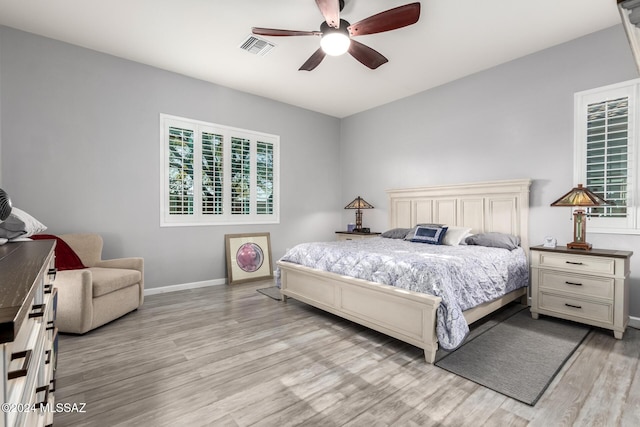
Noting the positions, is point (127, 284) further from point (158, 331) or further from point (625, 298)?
point (625, 298)

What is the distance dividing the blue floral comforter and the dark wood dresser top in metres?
2.29

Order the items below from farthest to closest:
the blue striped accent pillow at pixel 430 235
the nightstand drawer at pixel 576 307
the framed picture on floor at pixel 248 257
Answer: the framed picture on floor at pixel 248 257, the blue striped accent pillow at pixel 430 235, the nightstand drawer at pixel 576 307

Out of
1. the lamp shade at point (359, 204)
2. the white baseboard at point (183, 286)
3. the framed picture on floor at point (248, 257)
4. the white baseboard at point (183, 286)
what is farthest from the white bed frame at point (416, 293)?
the white baseboard at point (183, 286)

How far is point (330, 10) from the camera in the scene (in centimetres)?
245

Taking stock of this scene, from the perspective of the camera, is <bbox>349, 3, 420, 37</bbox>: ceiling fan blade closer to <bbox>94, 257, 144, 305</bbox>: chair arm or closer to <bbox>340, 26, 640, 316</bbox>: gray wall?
<bbox>340, 26, 640, 316</bbox>: gray wall

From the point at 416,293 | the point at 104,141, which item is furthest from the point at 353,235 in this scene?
the point at 104,141

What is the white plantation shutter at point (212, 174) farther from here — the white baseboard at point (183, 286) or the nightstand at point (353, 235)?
the nightstand at point (353, 235)

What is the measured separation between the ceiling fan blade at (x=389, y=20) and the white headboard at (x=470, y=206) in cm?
241

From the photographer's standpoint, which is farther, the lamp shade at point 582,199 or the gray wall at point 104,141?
the gray wall at point 104,141

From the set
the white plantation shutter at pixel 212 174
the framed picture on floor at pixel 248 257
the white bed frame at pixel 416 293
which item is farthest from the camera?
the framed picture on floor at pixel 248 257

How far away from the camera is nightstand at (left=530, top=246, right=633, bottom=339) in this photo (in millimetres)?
2775

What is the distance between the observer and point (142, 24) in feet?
10.4

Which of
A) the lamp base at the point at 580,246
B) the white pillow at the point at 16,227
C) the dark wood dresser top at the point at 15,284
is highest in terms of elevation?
the white pillow at the point at 16,227

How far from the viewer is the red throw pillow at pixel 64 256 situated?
3.12m
